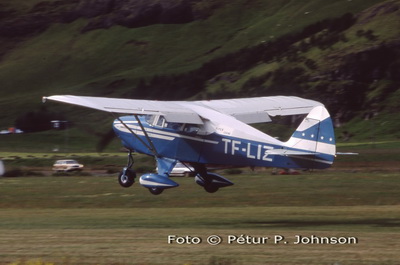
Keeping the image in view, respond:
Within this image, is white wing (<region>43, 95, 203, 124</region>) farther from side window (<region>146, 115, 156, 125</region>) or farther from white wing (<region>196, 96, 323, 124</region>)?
white wing (<region>196, 96, 323, 124</region>)

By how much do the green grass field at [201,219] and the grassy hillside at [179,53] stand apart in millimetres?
72200

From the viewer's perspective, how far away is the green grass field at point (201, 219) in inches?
952

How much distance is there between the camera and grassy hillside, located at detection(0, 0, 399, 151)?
452 ft

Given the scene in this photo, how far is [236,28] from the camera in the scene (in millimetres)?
186250

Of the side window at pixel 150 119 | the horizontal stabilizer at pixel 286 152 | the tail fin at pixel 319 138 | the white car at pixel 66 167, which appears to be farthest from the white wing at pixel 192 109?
the white car at pixel 66 167

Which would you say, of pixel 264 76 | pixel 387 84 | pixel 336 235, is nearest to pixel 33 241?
pixel 336 235

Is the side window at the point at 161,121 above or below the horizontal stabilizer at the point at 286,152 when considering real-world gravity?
above

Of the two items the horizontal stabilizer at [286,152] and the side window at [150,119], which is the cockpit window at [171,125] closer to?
the side window at [150,119]

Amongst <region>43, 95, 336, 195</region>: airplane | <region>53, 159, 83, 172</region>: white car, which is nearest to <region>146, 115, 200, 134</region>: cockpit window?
<region>43, 95, 336, 195</region>: airplane

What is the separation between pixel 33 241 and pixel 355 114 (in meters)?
94.0

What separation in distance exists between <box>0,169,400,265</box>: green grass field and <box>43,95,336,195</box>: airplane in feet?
7.91

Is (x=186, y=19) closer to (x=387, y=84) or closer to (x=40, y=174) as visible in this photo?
(x=387, y=84)

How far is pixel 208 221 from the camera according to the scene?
35.9 meters

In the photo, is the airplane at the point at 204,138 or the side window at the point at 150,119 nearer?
the airplane at the point at 204,138
